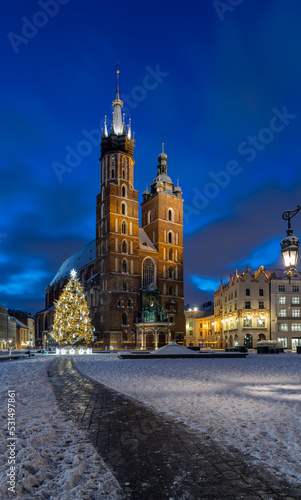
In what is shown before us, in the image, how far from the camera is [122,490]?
4.15 meters

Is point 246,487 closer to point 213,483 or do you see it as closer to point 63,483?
point 213,483

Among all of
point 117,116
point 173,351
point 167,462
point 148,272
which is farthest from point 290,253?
point 117,116

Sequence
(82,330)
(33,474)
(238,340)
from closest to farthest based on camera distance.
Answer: (33,474) < (82,330) < (238,340)

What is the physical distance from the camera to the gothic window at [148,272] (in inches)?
2859

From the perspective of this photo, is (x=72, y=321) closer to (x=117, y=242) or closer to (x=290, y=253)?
(x=117, y=242)

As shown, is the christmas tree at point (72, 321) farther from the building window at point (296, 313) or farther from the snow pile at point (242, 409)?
the snow pile at point (242, 409)

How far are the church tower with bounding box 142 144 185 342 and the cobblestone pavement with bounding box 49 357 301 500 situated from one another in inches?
2506

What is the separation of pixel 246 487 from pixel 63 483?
2.05 meters

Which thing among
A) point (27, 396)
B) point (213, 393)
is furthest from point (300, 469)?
point (27, 396)

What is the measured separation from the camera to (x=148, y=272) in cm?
7350

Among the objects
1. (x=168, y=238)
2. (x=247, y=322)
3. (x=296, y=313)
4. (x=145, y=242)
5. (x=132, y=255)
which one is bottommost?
(x=247, y=322)

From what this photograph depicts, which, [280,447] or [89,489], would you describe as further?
[280,447]

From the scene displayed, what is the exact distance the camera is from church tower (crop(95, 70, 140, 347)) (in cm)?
6594

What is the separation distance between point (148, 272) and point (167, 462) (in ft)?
225
